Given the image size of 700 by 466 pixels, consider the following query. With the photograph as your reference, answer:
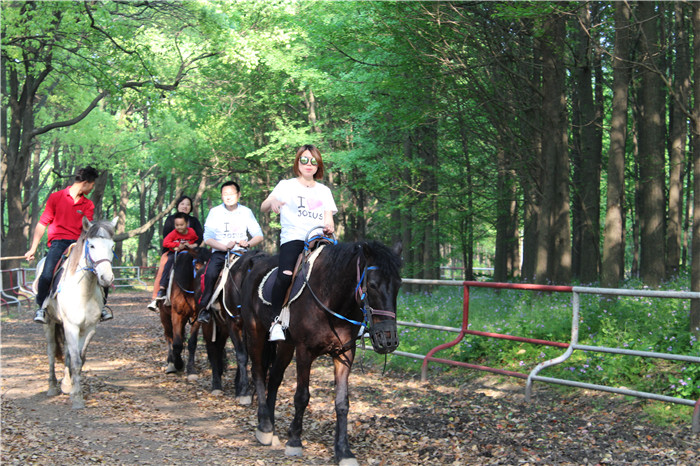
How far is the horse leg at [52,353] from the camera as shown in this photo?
9.49 m

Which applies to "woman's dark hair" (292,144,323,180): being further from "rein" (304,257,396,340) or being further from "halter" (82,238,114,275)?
"halter" (82,238,114,275)

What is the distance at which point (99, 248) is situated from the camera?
8.77m

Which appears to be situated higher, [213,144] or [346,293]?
[213,144]

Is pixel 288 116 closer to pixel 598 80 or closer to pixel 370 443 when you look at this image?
pixel 598 80

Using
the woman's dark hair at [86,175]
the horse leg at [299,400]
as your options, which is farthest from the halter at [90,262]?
the horse leg at [299,400]

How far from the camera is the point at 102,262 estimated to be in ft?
28.6

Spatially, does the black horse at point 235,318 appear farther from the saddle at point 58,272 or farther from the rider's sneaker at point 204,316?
the saddle at point 58,272

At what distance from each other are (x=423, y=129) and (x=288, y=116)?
1026 cm

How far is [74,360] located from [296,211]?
4.32 m


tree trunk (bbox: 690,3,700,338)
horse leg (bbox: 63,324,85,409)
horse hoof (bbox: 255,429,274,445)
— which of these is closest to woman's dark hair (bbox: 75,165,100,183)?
horse leg (bbox: 63,324,85,409)

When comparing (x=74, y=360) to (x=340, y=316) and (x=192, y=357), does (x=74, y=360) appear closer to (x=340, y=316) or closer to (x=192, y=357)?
(x=192, y=357)

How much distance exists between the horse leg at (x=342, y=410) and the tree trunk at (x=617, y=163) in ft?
21.5

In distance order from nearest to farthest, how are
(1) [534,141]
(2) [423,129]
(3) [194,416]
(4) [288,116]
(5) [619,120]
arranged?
(3) [194,416]
(5) [619,120]
(1) [534,141]
(2) [423,129]
(4) [288,116]

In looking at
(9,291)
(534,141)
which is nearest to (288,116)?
(9,291)
